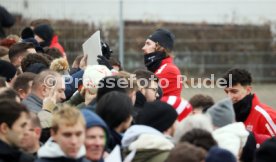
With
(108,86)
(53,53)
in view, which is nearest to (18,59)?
(53,53)

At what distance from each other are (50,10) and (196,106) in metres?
11.8

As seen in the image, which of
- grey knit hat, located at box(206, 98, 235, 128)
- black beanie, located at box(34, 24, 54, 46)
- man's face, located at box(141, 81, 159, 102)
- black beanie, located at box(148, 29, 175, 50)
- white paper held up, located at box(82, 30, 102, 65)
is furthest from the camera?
black beanie, located at box(34, 24, 54, 46)

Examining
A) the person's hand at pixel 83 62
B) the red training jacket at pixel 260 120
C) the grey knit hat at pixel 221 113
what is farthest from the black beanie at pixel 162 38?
the grey knit hat at pixel 221 113

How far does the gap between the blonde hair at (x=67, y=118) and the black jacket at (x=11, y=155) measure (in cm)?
34

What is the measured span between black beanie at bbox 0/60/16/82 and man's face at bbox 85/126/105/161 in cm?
374

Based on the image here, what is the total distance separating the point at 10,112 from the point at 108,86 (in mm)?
1502

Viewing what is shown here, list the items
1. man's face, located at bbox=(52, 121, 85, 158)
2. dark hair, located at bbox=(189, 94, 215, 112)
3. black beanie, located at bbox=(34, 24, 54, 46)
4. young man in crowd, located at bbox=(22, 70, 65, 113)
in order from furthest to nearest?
black beanie, located at bbox=(34, 24, 54, 46) → young man in crowd, located at bbox=(22, 70, 65, 113) → dark hair, located at bbox=(189, 94, 215, 112) → man's face, located at bbox=(52, 121, 85, 158)

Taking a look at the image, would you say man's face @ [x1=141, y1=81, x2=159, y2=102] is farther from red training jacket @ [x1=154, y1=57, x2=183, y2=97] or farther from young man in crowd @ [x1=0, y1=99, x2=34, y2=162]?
young man in crowd @ [x1=0, y1=99, x2=34, y2=162]

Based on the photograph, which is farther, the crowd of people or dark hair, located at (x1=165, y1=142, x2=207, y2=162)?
the crowd of people

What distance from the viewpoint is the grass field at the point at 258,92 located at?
813 inches

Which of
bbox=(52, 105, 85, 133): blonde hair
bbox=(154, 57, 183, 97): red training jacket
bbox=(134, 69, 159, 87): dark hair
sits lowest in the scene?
bbox=(154, 57, 183, 97): red training jacket

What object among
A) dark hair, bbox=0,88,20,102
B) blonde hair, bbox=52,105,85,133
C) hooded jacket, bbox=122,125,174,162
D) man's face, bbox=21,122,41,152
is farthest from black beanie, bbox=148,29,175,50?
blonde hair, bbox=52,105,85,133

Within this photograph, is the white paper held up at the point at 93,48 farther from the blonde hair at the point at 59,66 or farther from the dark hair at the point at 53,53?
the dark hair at the point at 53,53

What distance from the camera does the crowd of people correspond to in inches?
298
